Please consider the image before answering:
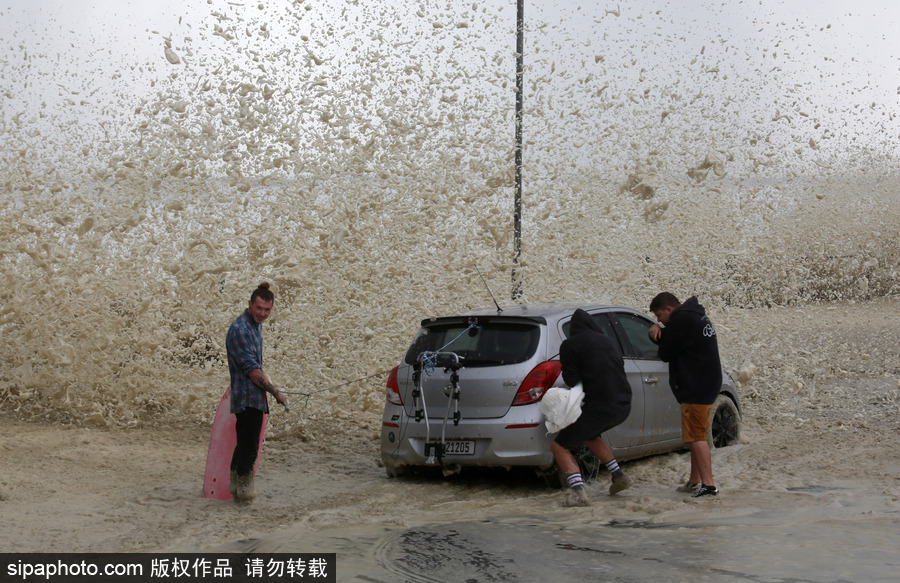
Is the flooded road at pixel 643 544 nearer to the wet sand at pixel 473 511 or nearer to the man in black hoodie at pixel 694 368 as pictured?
the wet sand at pixel 473 511

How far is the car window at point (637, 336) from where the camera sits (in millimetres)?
8078

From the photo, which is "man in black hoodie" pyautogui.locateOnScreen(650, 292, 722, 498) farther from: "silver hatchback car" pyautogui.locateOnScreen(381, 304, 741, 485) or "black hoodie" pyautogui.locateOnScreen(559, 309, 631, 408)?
"silver hatchback car" pyautogui.locateOnScreen(381, 304, 741, 485)

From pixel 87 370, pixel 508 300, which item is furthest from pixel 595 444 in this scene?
pixel 87 370

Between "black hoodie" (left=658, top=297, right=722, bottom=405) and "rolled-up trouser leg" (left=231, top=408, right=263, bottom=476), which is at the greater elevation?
"black hoodie" (left=658, top=297, right=722, bottom=405)

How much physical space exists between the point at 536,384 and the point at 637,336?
1.70 meters

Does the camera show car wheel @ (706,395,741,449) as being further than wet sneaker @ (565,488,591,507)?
Yes

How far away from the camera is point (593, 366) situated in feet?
22.5

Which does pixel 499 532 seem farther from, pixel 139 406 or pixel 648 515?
pixel 139 406

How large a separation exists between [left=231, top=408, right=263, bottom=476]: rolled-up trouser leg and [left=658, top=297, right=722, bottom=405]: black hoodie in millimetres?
3432

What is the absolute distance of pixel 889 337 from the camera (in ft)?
55.2

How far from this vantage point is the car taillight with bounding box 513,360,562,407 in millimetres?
7031

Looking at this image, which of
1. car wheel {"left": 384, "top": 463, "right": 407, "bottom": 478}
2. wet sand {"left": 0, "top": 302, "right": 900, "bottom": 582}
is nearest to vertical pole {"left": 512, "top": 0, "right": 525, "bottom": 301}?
wet sand {"left": 0, "top": 302, "right": 900, "bottom": 582}

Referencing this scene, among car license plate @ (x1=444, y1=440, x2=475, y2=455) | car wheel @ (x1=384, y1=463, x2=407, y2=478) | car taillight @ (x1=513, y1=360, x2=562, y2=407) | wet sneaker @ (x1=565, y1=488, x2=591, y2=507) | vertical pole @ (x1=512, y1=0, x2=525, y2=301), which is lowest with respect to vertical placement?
car wheel @ (x1=384, y1=463, x2=407, y2=478)

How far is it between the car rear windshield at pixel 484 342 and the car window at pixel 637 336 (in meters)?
1.16
